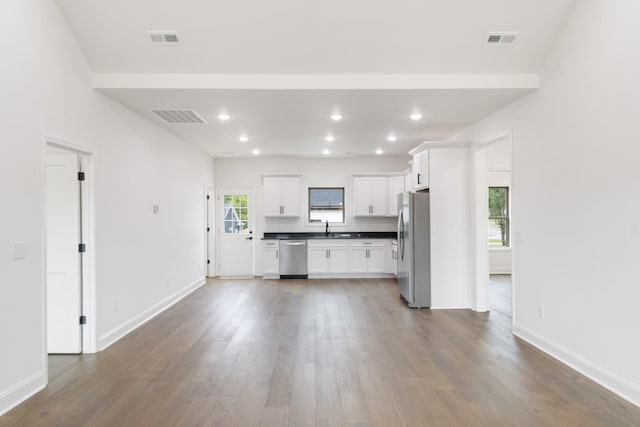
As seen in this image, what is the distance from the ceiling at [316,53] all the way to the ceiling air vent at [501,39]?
0.05 meters

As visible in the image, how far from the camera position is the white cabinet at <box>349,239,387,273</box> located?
25.9 feet

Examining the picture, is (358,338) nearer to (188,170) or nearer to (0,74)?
(0,74)

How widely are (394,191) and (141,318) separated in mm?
5648

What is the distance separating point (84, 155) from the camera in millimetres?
3709

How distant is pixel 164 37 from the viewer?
3.35m

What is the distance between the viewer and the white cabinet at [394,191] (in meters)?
8.15

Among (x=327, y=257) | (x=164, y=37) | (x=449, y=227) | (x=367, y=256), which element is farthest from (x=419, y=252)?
(x=164, y=37)

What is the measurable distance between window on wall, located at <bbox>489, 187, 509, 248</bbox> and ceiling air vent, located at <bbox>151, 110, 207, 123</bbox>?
665 centimetres

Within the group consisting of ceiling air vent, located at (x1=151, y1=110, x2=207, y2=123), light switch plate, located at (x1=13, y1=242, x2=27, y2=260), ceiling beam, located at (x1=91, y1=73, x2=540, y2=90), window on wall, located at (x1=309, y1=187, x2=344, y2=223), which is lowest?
light switch plate, located at (x1=13, y1=242, x2=27, y2=260)

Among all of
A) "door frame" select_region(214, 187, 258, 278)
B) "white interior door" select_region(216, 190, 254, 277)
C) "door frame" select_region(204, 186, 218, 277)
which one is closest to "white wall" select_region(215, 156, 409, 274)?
"door frame" select_region(214, 187, 258, 278)

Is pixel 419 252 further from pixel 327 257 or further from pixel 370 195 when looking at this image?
pixel 370 195

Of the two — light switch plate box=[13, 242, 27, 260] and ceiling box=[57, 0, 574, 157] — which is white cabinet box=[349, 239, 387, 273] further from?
light switch plate box=[13, 242, 27, 260]

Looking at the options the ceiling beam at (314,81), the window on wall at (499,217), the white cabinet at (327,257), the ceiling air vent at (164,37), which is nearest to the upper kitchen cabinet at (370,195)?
the white cabinet at (327,257)

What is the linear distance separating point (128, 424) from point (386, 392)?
5.99 ft
